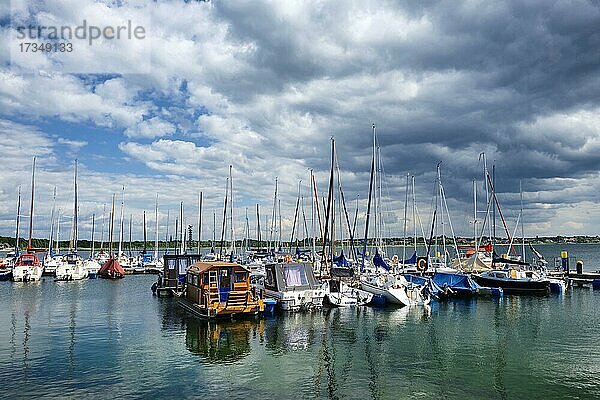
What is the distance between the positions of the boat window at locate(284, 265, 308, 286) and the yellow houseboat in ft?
16.1

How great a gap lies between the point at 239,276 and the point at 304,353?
11034 millimetres

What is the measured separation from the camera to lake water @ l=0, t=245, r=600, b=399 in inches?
816

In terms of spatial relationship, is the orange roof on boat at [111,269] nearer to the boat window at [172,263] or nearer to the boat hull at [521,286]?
the boat window at [172,263]

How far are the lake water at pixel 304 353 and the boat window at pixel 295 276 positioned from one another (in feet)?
10.9

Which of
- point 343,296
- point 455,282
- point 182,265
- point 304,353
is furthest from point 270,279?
point 455,282

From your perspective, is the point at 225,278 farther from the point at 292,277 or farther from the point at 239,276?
the point at 292,277

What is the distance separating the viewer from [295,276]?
4166 centimetres

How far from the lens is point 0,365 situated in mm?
23969

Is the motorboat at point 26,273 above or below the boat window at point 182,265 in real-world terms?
below

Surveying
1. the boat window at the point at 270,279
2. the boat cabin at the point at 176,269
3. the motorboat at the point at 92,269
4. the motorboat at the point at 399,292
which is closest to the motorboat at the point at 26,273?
the motorboat at the point at 92,269

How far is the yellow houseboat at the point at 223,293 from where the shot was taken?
115 ft

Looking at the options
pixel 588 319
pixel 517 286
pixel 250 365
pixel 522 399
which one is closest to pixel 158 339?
pixel 250 365

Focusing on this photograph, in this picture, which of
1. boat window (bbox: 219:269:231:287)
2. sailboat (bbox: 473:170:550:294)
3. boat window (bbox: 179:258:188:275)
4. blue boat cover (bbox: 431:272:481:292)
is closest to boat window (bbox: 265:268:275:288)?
boat window (bbox: 219:269:231:287)

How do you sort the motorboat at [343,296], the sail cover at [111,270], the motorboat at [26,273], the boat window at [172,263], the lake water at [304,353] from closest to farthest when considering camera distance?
the lake water at [304,353] < the motorboat at [343,296] < the boat window at [172,263] < the motorboat at [26,273] < the sail cover at [111,270]
